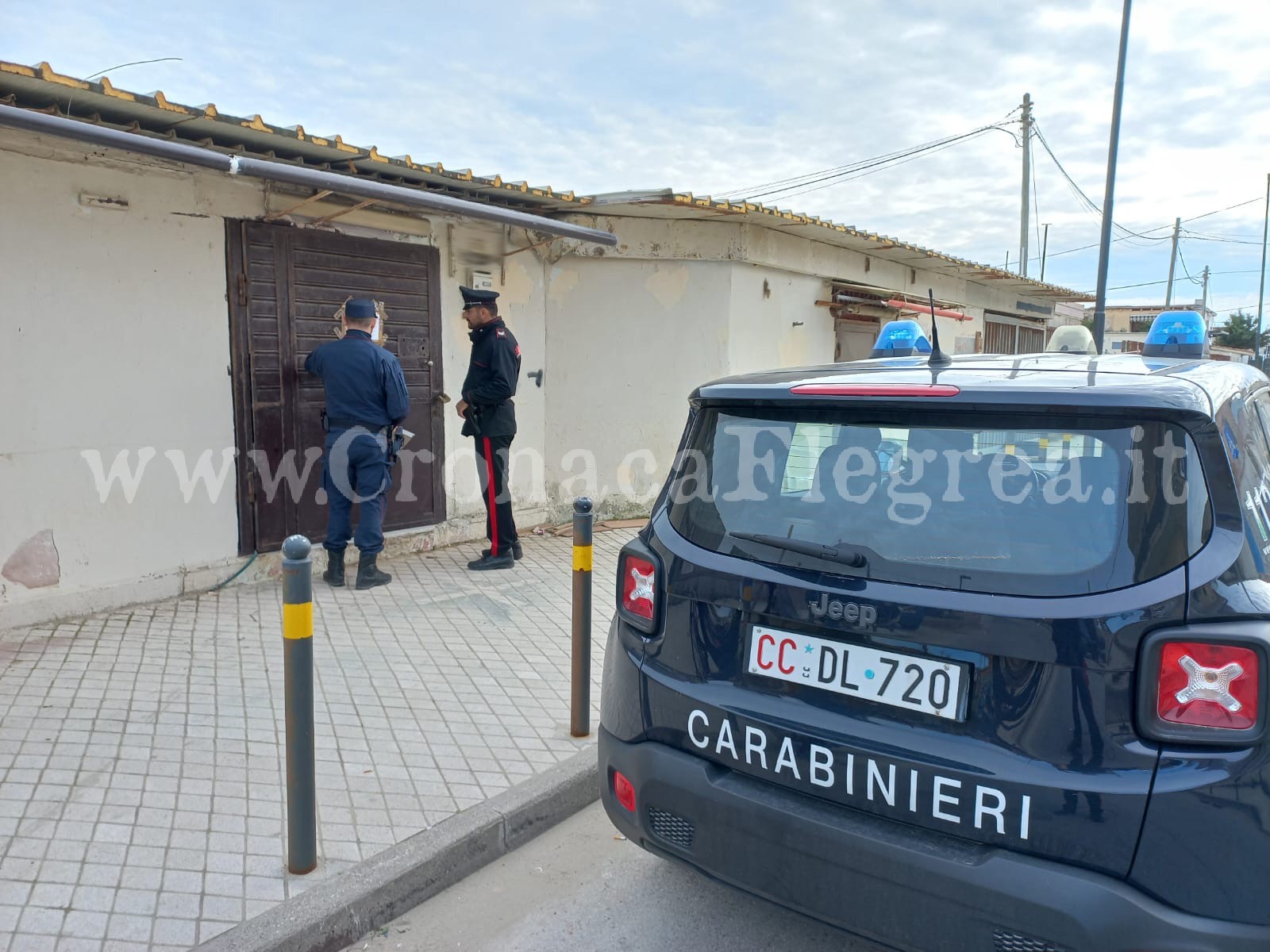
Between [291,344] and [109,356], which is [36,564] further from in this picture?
[291,344]

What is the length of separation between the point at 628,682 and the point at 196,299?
174 inches

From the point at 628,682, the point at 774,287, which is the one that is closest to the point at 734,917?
the point at 628,682

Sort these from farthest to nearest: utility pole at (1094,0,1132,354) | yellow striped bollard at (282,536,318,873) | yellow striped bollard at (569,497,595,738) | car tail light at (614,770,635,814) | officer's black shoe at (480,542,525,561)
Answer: utility pole at (1094,0,1132,354) → officer's black shoe at (480,542,525,561) → yellow striped bollard at (569,497,595,738) → yellow striped bollard at (282,536,318,873) → car tail light at (614,770,635,814)

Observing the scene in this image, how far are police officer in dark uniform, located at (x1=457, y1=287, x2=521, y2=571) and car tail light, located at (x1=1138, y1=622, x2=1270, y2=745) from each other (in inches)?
203

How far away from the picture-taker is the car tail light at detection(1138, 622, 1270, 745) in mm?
1661

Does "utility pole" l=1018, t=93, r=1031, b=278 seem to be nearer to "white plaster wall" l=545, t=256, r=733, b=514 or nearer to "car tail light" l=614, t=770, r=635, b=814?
"white plaster wall" l=545, t=256, r=733, b=514

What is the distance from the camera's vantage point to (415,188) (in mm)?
6613

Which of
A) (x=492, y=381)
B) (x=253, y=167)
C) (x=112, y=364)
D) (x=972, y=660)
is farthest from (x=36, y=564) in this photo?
(x=972, y=660)

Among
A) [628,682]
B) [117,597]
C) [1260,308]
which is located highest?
[1260,308]

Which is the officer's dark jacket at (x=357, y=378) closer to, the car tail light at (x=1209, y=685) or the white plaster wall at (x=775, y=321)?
the white plaster wall at (x=775, y=321)

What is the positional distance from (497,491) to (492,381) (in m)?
0.84

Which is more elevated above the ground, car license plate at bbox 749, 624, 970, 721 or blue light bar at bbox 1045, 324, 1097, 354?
blue light bar at bbox 1045, 324, 1097, 354

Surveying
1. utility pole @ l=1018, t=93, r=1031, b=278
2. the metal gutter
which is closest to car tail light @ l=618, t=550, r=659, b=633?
the metal gutter

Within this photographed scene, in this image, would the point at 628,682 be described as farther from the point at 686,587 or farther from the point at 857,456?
the point at 857,456
